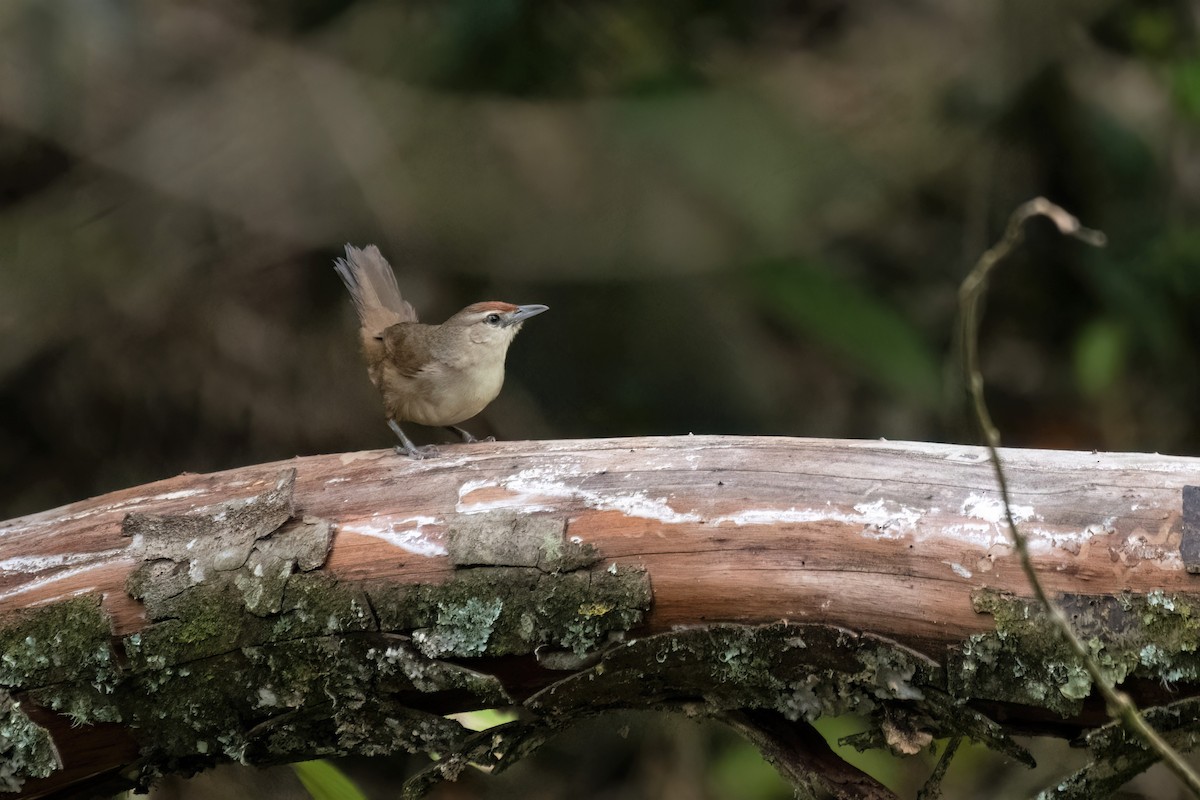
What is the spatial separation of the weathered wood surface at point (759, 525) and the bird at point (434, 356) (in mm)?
1128

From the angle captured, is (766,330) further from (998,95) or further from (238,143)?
(238,143)

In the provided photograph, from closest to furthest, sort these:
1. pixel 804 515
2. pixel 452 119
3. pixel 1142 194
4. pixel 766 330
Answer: pixel 804 515, pixel 1142 194, pixel 452 119, pixel 766 330

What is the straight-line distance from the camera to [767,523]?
90.0 inches

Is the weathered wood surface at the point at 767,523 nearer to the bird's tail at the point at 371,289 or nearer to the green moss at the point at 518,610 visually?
the green moss at the point at 518,610

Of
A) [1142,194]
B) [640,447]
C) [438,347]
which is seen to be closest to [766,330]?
[1142,194]

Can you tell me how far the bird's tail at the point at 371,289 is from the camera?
4301 mm

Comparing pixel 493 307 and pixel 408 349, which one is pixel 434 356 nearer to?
pixel 408 349

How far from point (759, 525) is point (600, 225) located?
335 centimetres

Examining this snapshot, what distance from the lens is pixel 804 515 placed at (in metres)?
2.28

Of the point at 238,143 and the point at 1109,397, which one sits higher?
the point at 238,143

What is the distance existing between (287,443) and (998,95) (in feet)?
13.5

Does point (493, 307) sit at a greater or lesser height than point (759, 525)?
lesser

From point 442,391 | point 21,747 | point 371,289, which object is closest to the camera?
point 21,747

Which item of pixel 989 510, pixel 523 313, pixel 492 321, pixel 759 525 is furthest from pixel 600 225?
pixel 989 510
